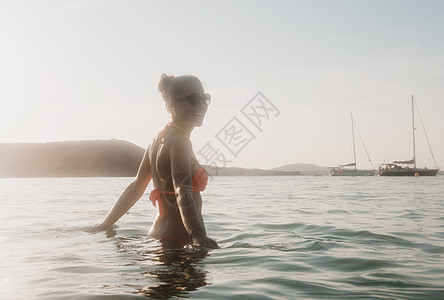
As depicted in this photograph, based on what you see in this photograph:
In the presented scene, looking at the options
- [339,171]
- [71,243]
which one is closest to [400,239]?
[71,243]

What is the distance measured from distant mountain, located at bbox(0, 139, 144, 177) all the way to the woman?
402 ft

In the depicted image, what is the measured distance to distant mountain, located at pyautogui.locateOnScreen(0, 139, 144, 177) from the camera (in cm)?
12562

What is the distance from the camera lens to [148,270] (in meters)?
4.35

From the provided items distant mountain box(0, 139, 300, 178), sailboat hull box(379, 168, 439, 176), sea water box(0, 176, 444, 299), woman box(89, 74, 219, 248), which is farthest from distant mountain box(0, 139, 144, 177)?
woman box(89, 74, 219, 248)

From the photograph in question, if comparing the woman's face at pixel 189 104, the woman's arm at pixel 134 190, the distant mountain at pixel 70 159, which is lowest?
the woman's arm at pixel 134 190

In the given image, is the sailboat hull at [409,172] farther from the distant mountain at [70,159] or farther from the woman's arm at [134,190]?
the woman's arm at [134,190]

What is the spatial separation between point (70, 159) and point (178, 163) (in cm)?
13875

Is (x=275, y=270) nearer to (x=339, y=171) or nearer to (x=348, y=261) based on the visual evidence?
(x=348, y=261)

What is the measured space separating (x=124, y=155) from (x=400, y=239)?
141 meters

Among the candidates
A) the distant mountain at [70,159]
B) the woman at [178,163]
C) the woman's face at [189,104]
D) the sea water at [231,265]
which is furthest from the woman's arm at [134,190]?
the distant mountain at [70,159]

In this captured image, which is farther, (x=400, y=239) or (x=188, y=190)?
(x=400, y=239)

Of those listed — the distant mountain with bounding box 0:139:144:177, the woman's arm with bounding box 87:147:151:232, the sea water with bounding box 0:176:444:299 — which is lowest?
the sea water with bounding box 0:176:444:299

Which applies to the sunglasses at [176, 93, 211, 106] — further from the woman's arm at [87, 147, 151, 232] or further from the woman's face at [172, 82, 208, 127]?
the woman's arm at [87, 147, 151, 232]

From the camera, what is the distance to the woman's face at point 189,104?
4.91m
